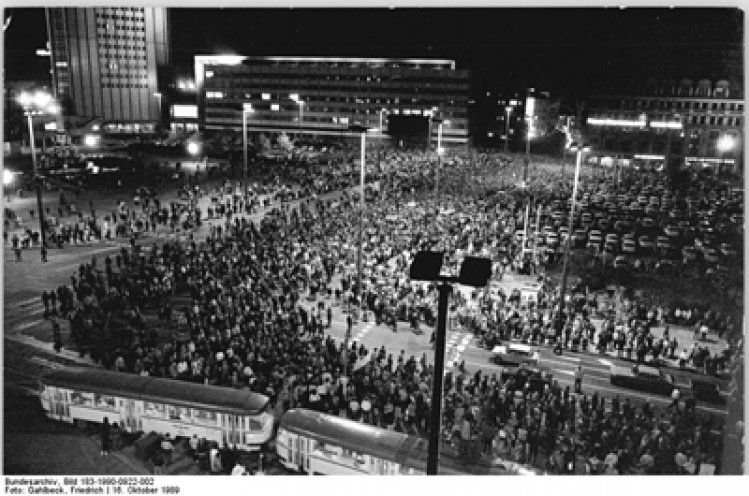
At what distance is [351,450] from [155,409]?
4.48 meters

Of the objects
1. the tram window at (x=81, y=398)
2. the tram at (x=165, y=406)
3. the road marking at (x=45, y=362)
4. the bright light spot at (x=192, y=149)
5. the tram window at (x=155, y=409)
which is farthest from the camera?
the bright light spot at (x=192, y=149)

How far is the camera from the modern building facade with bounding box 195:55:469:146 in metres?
92.2

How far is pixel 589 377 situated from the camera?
54.3 ft

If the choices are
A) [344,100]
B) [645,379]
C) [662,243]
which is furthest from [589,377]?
[344,100]

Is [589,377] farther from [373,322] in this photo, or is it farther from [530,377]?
[373,322]

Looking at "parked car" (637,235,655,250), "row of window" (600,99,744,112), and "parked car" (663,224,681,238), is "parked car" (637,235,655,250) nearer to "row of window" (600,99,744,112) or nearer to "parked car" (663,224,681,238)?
"parked car" (663,224,681,238)

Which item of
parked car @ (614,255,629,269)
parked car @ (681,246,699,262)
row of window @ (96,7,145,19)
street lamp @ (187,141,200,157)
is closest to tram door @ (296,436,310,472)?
parked car @ (614,255,629,269)

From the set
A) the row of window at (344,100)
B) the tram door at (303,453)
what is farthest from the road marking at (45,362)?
the row of window at (344,100)

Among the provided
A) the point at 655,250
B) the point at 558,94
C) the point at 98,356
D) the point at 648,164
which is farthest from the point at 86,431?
the point at 558,94

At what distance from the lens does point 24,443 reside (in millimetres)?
12492

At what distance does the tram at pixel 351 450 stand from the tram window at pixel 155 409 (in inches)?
99.7

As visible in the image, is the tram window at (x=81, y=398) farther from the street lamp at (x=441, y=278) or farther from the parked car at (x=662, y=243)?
the parked car at (x=662, y=243)

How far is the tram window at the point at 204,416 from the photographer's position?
12.1 meters

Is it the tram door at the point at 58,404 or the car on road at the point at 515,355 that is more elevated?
the tram door at the point at 58,404
